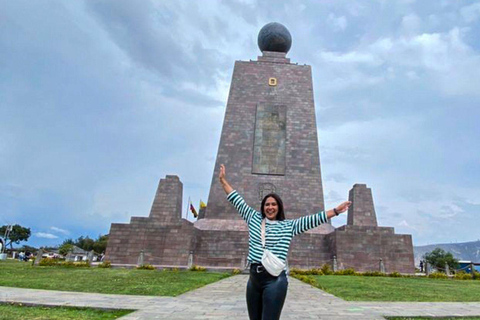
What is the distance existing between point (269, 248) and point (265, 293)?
37 centimetres

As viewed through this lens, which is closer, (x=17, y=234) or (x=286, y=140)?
(x=286, y=140)

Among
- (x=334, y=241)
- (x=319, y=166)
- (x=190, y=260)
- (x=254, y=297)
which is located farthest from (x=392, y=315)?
(x=319, y=166)

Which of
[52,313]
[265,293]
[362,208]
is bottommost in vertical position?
[52,313]

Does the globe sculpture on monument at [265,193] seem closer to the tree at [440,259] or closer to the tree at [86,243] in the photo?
the tree at [440,259]

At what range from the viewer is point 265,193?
22016 millimetres

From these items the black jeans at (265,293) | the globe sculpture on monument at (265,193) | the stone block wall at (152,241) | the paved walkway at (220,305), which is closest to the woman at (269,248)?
the black jeans at (265,293)

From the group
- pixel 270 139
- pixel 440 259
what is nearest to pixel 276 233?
pixel 270 139

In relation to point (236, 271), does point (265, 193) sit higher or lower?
higher

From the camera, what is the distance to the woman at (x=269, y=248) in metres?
2.97

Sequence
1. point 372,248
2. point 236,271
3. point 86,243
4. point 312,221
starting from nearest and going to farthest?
point 312,221, point 236,271, point 372,248, point 86,243

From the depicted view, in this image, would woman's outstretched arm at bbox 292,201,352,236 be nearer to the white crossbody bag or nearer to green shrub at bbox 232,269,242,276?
the white crossbody bag

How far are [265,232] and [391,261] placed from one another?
17.1 metres

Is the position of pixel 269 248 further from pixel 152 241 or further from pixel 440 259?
pixel 440 259

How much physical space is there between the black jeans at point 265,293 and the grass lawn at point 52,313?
3.02 m
